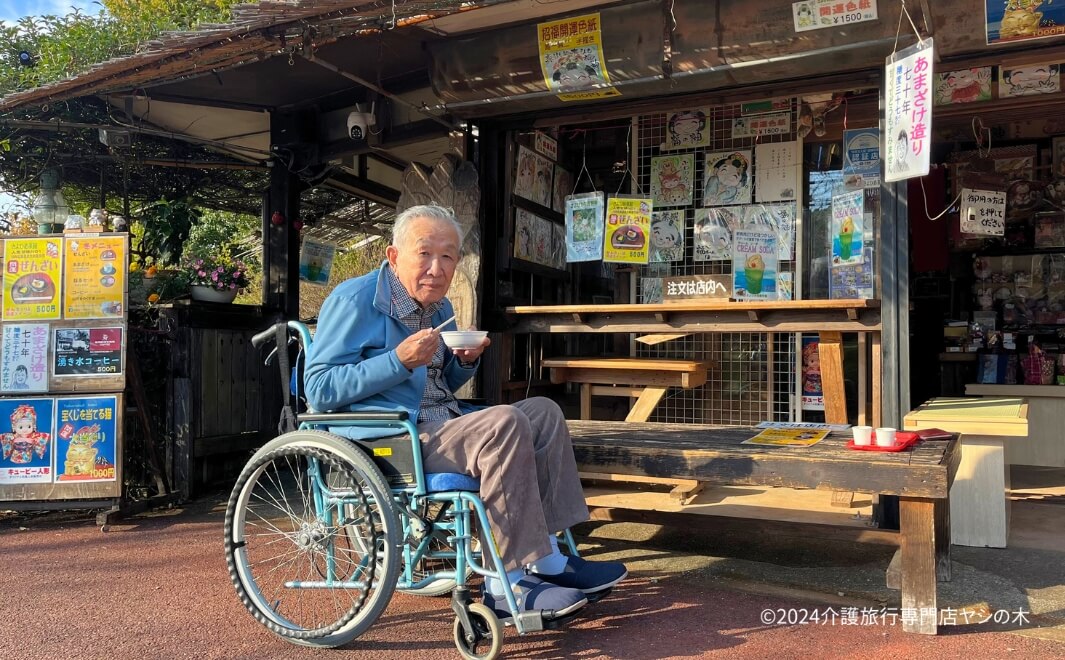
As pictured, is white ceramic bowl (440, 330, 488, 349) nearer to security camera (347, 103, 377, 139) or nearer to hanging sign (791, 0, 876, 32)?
hanging sign (791, 0, 876, 32)

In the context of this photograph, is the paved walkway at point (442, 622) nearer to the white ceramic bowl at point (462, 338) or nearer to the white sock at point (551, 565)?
the white sock at point (551, 565)

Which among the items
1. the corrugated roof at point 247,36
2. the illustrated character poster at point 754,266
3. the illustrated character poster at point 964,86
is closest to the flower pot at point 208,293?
the corrugated roof at point 247,36

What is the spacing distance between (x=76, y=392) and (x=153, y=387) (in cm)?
62

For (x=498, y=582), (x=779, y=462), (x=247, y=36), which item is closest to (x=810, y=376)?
(x=779, y=462)

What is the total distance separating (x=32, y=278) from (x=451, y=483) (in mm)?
3372

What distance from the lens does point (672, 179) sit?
5.18m

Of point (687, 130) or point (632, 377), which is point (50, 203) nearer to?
point (632, 377)

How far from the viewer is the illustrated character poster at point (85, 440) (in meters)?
4.19

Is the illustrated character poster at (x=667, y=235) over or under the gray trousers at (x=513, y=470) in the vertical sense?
over

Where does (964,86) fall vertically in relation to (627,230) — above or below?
above

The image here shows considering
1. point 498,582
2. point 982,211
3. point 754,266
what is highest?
point 982,211

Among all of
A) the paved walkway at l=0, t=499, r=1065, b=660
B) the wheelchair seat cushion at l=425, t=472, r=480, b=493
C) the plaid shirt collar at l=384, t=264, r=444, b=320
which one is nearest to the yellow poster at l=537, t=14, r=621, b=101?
the plaid shirt collar at l=384, t=264, r=444, b=320

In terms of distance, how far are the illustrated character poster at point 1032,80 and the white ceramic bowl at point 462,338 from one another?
338 centimetres

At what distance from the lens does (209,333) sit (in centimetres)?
503
